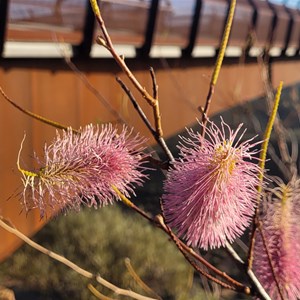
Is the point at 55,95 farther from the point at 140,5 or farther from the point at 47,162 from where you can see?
the point at 47,162

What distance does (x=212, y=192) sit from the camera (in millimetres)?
545

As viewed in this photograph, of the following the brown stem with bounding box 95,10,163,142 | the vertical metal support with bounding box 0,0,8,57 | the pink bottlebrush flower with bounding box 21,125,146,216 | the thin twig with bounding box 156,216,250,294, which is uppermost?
the brown stem with bounding box 95,10,163,142

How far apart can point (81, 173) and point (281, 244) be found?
0.21m

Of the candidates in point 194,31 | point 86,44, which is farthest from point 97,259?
point 86,44

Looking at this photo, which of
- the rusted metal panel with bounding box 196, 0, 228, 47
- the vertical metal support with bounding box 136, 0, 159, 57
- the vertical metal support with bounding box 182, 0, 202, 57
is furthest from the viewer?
the rusted metal panel with bounding box 196, 0, 228, 47

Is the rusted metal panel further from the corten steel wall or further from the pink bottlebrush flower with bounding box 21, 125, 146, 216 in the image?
the pink bottlebrush flower with bounding box 21, 125, 146, 216

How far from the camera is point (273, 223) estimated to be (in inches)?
25.0

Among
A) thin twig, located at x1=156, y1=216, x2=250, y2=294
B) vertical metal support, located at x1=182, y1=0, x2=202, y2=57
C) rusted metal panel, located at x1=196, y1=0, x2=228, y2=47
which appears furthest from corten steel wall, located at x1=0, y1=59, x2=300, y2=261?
thin twig, located at x1=156, y1=216, x2=250, y2=294

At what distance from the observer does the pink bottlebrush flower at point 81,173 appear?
562mm

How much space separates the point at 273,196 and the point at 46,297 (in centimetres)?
871

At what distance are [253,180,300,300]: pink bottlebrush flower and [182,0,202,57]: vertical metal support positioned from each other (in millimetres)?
4558

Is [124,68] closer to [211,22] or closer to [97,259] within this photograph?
[211,22]

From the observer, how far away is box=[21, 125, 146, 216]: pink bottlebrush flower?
56cm

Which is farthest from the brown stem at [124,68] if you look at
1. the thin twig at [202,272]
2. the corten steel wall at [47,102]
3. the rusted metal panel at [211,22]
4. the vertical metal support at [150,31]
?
the rusted metal panel at [211,22]
